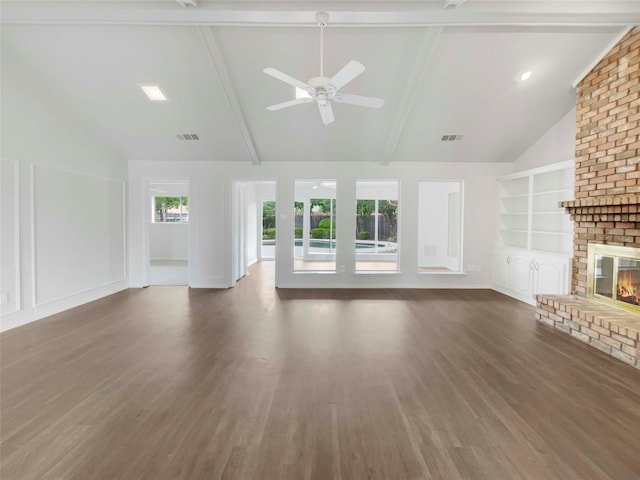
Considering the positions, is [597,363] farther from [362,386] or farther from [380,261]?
[380,261]

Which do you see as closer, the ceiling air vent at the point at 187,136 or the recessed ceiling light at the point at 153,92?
the recessed ceiling light at the point at 153,92

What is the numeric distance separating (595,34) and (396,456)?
5173 mm

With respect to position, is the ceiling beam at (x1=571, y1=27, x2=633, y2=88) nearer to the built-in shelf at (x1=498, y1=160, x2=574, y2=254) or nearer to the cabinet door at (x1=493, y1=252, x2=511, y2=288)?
the built-in shelf at (x1=498, y1=160, x2=574, y2=254)

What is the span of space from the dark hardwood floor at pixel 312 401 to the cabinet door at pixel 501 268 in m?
1.97

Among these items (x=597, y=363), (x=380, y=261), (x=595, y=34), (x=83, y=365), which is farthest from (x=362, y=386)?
(x=380, y=261)

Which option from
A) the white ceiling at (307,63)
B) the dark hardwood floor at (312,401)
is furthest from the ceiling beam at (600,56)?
the dark hardwood floor at (312,401)

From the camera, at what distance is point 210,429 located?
2.18 m

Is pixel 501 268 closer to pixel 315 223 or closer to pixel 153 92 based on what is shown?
pixel 315 223

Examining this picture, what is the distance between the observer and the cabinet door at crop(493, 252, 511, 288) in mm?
6227

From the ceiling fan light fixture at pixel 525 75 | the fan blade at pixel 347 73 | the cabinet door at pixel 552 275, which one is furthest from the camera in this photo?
the cabinet door at pixel 552 275

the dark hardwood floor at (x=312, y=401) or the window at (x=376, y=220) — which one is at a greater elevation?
the window at (x=376, y=220)

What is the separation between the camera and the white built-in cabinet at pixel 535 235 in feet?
16.8

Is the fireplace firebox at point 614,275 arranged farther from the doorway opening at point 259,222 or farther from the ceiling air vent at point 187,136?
the doorway opening at point 259,222

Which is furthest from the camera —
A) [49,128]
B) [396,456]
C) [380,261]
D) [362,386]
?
[380,261]
